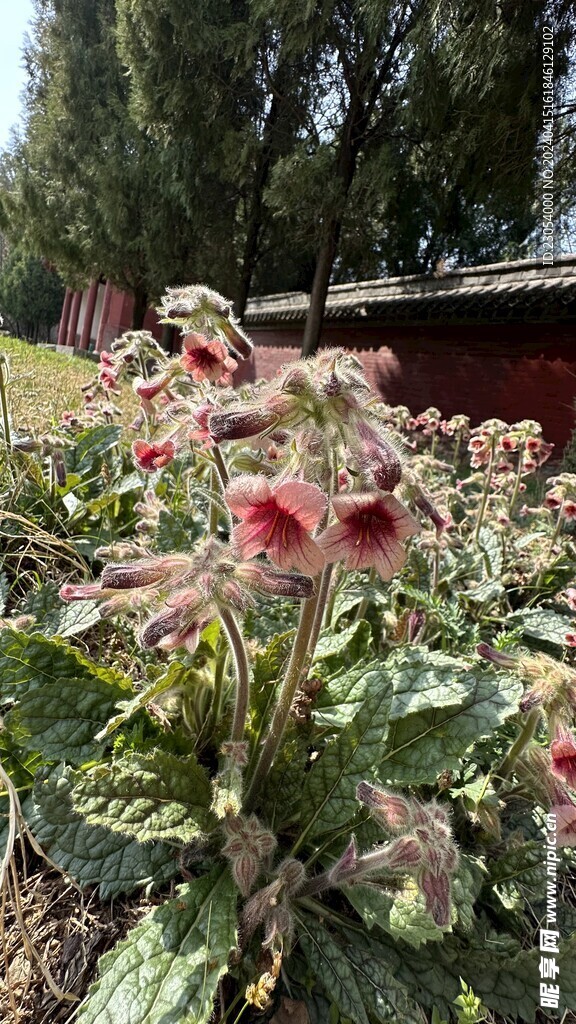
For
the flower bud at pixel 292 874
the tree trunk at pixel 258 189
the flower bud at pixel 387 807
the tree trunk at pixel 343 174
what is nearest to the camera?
the flower bud at pixel 387 807

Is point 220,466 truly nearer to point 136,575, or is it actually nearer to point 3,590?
point 136,575

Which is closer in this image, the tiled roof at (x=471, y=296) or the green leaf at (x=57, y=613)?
the green leaf at (x=57, y=613)

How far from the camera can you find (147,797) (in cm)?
117

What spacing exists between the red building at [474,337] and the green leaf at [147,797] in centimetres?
910

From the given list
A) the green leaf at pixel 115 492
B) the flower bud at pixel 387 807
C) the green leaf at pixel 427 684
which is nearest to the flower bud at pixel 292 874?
the flower bud at pixel 387 807

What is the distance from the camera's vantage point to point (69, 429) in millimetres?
3402

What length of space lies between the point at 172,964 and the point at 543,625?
1.76m

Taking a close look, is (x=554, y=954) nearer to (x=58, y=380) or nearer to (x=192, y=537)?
(x=192, y=537)

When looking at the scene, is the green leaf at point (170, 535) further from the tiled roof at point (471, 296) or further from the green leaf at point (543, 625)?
the tiled roof at point (471, 296)

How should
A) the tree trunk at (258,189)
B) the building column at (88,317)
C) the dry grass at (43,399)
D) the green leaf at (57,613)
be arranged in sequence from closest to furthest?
the green leaf at (57,613) → the dry grass at (43,399) → the tree trunk at (258,189) → the building column at (88,317)

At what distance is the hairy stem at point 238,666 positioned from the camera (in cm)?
110

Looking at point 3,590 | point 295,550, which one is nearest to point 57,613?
point 3,590

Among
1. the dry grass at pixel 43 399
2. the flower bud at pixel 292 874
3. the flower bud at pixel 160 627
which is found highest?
the flower bud at pixel 160 627

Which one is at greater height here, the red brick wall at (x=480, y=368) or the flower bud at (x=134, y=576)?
the red brick wall at (x=480, y=368)
